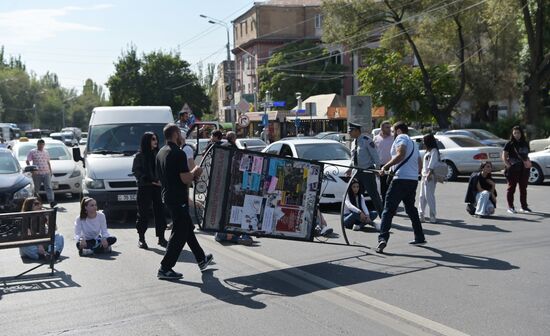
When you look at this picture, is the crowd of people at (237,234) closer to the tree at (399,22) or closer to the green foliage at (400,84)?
the tree at (399,22)

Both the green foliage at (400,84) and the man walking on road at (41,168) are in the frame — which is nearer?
the man walking on road at (41,168)

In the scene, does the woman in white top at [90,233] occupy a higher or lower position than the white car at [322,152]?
lower

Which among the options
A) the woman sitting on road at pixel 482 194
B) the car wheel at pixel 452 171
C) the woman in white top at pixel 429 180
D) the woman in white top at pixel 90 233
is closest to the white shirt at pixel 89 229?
the woman in white top at pixel 90 233

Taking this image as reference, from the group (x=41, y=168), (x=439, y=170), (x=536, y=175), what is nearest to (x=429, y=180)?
(x=439, y=170)

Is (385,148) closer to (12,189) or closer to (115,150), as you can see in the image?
(115,150)

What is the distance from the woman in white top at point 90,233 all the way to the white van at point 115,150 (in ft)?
8.99

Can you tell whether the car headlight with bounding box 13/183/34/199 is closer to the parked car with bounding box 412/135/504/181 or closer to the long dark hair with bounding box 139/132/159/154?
the long dark hair with bounding box 139/132/159/154

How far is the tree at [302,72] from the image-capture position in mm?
68000

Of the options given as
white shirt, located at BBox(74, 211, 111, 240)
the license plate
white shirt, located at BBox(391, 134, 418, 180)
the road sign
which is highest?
the road sign

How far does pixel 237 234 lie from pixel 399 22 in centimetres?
3100

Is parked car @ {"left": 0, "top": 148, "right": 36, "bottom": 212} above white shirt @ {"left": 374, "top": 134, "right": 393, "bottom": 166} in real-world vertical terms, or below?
below

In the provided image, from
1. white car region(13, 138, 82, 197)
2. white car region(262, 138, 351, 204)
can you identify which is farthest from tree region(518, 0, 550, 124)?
white car region(13, 138, 82, 197)

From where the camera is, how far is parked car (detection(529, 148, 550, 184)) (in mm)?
19078

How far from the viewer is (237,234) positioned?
8.58m
